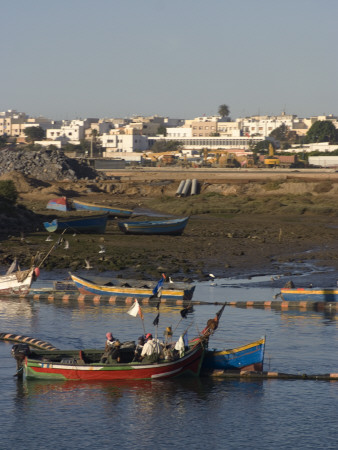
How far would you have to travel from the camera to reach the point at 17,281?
4434cm

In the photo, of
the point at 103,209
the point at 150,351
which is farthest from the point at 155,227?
the point at 150,351

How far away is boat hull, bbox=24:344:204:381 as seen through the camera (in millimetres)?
29984

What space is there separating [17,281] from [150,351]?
652 inches

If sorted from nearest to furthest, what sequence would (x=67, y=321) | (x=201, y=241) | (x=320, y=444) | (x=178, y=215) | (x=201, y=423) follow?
(x=320, y=444)
(x=201, y=423)
(x=67, y=321)
(x=201, y=241)
(x=178, y=215)

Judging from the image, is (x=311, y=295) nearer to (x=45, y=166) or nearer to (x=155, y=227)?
(x=155, y=227)

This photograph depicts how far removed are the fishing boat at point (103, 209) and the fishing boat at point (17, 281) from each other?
38.0 metres

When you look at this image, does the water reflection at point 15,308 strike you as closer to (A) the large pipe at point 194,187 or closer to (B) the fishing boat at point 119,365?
(B) the fishing boat at point 119,365

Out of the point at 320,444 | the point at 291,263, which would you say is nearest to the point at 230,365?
the point at 320,444

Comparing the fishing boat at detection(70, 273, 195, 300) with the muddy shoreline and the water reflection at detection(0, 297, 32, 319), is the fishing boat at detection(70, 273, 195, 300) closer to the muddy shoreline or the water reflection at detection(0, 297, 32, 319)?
the water reflection at detection(0, 297, 32, 319)

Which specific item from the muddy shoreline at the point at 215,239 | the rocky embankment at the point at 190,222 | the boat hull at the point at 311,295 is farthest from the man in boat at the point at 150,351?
the rocky embankment at the point at 190,222

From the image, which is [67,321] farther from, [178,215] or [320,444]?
[178,215]

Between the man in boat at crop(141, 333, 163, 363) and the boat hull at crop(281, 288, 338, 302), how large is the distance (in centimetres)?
1520

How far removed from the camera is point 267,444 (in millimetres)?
24719

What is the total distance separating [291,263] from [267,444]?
31.9 meters
